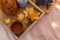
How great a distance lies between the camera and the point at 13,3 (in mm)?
705

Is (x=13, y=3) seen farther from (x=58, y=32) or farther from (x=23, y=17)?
(x=58, y=32)

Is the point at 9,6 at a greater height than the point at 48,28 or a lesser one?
greater

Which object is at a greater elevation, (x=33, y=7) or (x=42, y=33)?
(x=33, y=7)

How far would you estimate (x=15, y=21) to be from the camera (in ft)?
2.33

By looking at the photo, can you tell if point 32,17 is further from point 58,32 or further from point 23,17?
point 58,32

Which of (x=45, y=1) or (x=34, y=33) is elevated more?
(x=45, y=1)

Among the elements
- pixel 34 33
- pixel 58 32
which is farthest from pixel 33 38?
pixel 58 32

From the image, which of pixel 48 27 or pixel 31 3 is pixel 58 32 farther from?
pixel 31 3

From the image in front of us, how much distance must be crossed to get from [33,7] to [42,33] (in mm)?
135

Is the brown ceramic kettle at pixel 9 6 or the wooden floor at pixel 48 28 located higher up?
the brown ceramic kettle at pixel 9 6

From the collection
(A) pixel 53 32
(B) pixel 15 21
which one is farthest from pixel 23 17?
(A) pixel 53 32

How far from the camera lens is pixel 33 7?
0.75 meters

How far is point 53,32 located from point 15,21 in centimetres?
19

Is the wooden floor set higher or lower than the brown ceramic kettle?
lower
